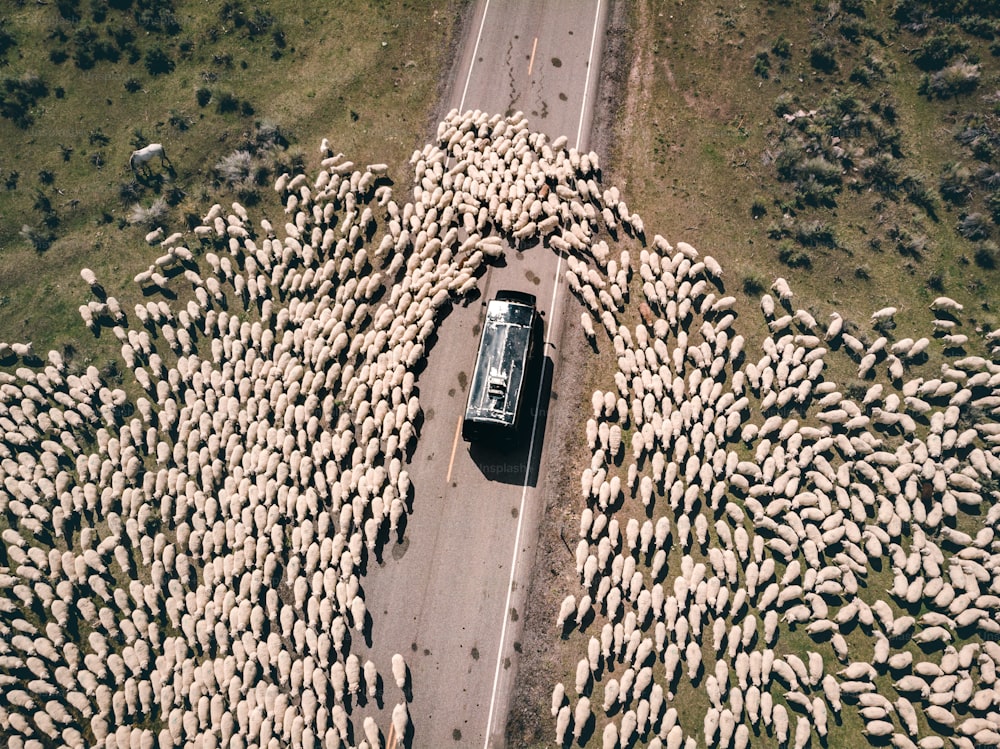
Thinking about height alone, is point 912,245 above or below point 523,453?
above

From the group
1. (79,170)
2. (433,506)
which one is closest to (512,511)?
(433,506)

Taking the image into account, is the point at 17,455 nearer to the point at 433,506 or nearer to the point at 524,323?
Answer: the point at 433,506

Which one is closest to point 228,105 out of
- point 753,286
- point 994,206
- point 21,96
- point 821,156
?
point 21,96

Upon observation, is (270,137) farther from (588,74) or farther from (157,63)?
(588,74)

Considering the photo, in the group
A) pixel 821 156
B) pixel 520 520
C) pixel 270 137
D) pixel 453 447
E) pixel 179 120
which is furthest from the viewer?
pixel 179 120

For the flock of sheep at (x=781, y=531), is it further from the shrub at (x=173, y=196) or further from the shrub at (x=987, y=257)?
the shrub at (x=173, y=196)

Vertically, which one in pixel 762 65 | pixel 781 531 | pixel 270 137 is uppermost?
pixel 762 65

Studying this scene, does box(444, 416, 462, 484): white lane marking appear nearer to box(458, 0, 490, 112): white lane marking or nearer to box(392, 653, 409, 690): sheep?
box(392, 653, 409, 690): sheep
